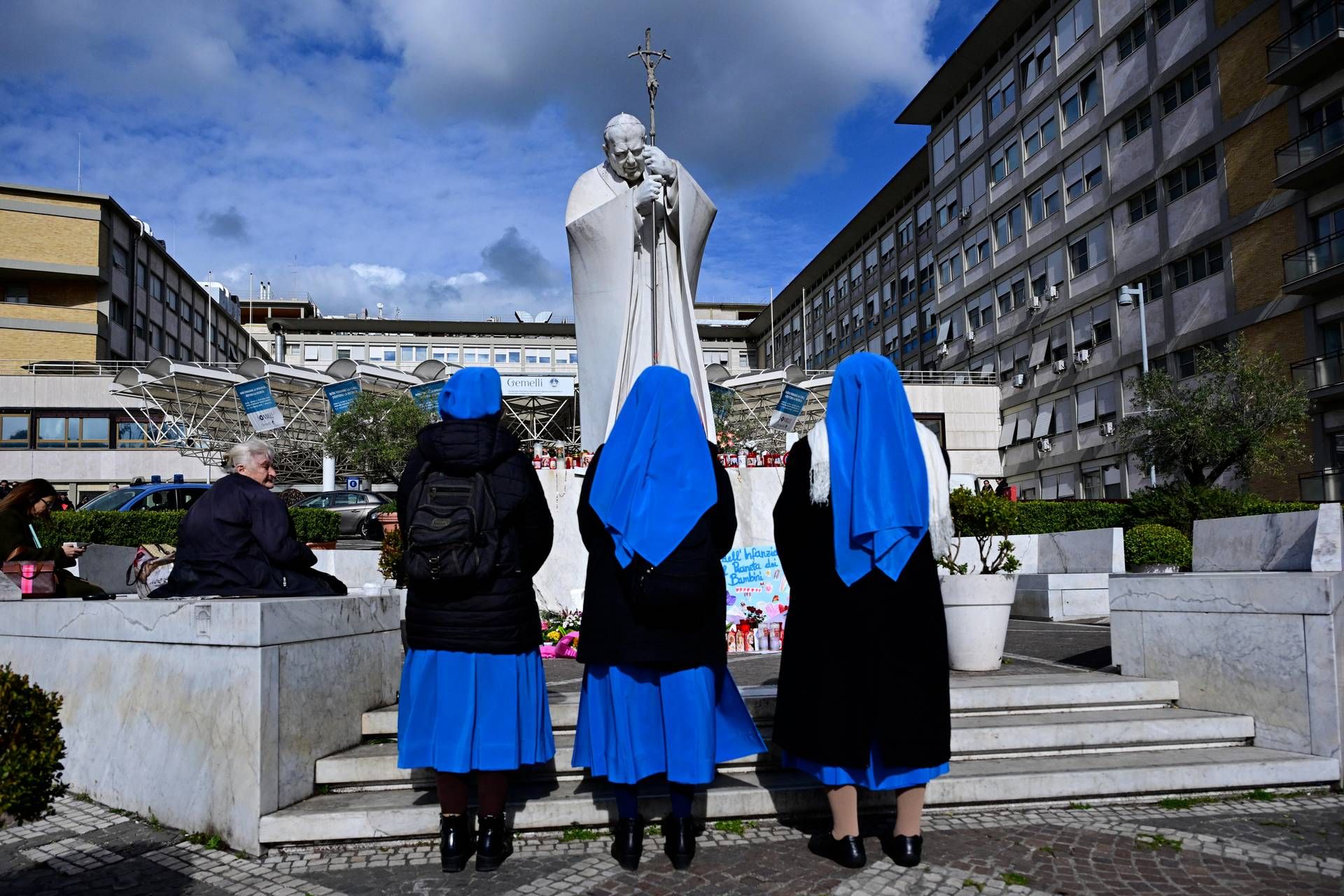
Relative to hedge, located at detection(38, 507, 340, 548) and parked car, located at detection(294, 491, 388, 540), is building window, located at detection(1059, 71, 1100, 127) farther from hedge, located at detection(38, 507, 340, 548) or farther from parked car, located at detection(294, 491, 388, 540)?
hedge, located at detection(38, 507, 340, 548)

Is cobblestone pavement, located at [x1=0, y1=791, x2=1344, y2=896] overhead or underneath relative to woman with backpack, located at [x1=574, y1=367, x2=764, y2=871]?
underneath

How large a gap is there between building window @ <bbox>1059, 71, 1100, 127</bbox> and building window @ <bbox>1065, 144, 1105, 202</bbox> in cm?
171

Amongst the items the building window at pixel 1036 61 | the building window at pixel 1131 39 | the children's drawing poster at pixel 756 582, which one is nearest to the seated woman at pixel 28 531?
the children's drawing poster at pixel 756 582

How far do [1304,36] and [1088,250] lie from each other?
38.5 ft

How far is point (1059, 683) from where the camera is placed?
19.5 feet

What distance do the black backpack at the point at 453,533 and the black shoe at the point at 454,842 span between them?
1000 mm

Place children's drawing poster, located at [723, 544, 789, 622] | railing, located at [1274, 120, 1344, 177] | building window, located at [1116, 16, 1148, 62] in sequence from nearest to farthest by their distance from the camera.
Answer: children's drawing poster, located at [723, 544, 789, 622], railing, located at [1274, 120, 1344, 177], building window, located at [1116, 16, 1148, 62]

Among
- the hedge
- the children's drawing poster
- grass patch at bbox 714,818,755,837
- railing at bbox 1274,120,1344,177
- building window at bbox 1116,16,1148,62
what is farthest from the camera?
building window at bbox 1116,16,1148,62

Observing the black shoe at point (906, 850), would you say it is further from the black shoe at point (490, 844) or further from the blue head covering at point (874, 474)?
the black shoe at point (490, 844)

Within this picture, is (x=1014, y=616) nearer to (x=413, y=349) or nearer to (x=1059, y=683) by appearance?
(x=1059, y=683)

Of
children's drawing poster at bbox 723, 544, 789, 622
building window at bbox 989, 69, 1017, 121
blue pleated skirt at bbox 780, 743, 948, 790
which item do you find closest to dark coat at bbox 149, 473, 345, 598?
blue pleated skirt at bbox 780, 743, 948, 790

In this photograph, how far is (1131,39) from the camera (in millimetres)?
35000

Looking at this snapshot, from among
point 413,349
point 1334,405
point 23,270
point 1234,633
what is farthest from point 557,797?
point 413,349

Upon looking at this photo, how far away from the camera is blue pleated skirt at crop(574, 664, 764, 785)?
3861 millimetres
